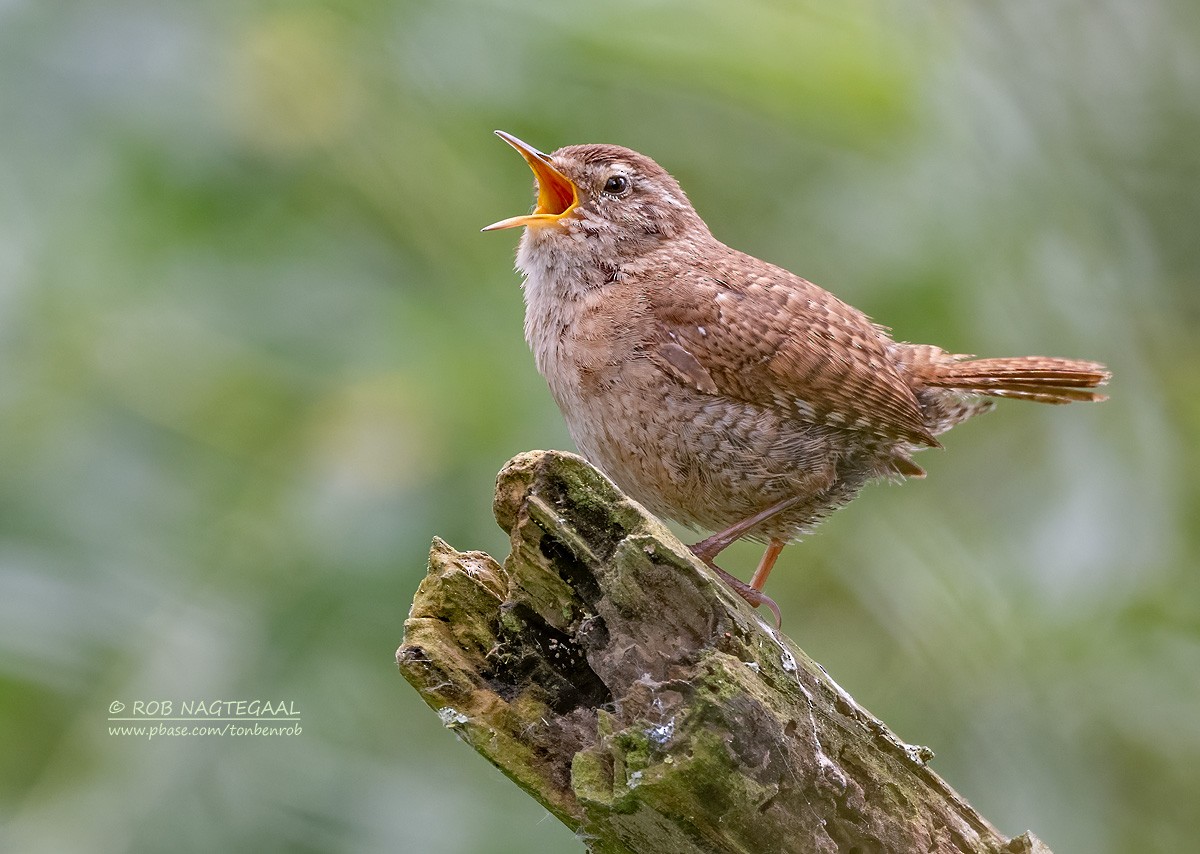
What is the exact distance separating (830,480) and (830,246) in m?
1.33

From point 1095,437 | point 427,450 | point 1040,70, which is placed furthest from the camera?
point 1040,70

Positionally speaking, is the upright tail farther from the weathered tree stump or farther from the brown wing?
the weathered tree stump

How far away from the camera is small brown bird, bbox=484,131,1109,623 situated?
330cm

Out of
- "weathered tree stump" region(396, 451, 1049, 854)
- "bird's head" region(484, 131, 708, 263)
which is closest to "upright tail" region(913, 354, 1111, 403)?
"bird's head" region(484, 131, 708, 263)

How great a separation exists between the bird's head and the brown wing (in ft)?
0.98

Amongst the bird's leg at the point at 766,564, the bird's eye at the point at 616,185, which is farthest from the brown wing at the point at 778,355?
the bird's leg at the point at 766,564

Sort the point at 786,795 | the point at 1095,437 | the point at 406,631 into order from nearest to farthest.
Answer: the point at 786,795 < the point at 406,631 < the point at 1095,437

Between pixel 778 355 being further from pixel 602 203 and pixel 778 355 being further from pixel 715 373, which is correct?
pixel 602 203

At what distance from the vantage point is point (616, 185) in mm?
3895

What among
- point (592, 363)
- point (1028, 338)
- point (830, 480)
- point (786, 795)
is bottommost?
point (786, 795)

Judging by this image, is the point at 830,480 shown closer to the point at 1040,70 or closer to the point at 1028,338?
the point at 1028,338

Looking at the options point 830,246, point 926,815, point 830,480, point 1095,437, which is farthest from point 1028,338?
point 926,815

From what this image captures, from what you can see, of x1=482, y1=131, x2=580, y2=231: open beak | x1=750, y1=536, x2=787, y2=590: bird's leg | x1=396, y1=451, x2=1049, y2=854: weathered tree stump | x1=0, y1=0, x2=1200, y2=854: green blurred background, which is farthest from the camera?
x1=750, y1=536, x2=787, y2=590: bird's leg

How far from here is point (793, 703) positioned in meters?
2.40
